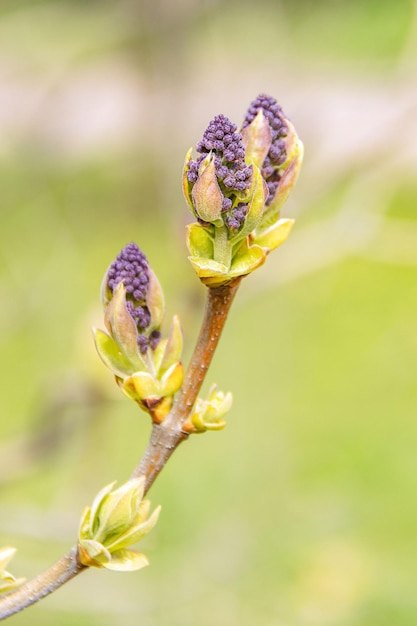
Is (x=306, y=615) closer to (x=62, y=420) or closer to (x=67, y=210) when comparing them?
(x=62, y=420)

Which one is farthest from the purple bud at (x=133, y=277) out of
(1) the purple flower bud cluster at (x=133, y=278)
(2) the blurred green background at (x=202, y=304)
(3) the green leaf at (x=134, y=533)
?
(2) the blurred green background at (x=202, y=304)

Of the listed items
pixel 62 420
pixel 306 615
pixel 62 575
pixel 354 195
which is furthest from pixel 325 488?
pixel 62 575

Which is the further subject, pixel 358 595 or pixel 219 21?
pixel 358 595

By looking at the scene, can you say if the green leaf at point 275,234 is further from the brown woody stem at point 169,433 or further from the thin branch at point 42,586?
the thin branch at point 42,586

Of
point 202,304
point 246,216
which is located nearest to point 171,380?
point 246,216

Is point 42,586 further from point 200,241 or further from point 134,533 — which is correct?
point 200,241

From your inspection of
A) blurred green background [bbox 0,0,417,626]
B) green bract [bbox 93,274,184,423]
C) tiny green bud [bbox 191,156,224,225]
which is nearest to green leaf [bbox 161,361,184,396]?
green bract [bbox 93,274,184,423]
